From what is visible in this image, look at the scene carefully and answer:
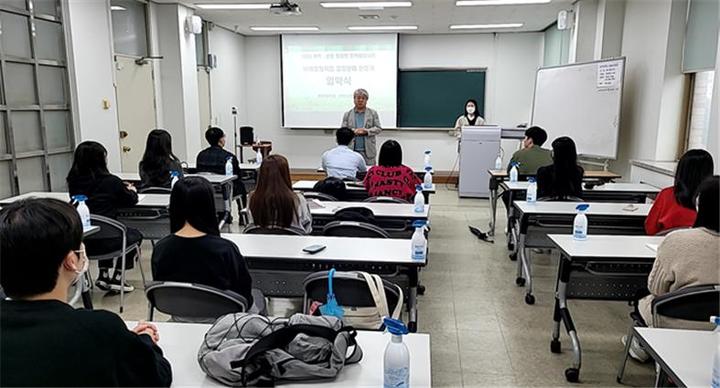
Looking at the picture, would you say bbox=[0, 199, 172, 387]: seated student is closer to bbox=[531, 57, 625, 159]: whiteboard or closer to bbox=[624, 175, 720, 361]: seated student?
bbox=[624, 175, 720, 361]: seated student

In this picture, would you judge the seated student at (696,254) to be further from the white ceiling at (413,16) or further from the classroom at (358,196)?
the white ceiling at (413,16)

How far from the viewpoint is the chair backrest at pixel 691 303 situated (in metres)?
2.05

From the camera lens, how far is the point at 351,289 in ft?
7.02

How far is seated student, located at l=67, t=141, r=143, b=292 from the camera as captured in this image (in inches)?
139

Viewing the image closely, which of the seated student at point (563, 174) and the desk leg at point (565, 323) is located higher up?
the seated student at point (563, 174)

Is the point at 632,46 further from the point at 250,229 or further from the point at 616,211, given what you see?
the point at 250,229

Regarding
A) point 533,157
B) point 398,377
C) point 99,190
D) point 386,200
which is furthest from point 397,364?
point 533,157

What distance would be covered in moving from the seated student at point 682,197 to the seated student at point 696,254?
34.1 inches

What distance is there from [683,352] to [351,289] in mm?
1202

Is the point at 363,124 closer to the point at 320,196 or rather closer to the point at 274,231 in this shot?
the point at 320,196

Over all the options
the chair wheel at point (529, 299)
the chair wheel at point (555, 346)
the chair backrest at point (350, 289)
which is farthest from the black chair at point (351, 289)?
the chair wheel at point (529, 299)

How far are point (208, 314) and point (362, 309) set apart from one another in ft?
2.12

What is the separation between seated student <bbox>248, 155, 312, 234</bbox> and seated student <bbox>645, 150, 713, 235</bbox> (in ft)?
7.50

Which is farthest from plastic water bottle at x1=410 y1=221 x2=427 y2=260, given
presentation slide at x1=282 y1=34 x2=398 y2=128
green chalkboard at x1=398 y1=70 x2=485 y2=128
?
green chalkboard at x1=398 y1=70 x2=485 y2=128
